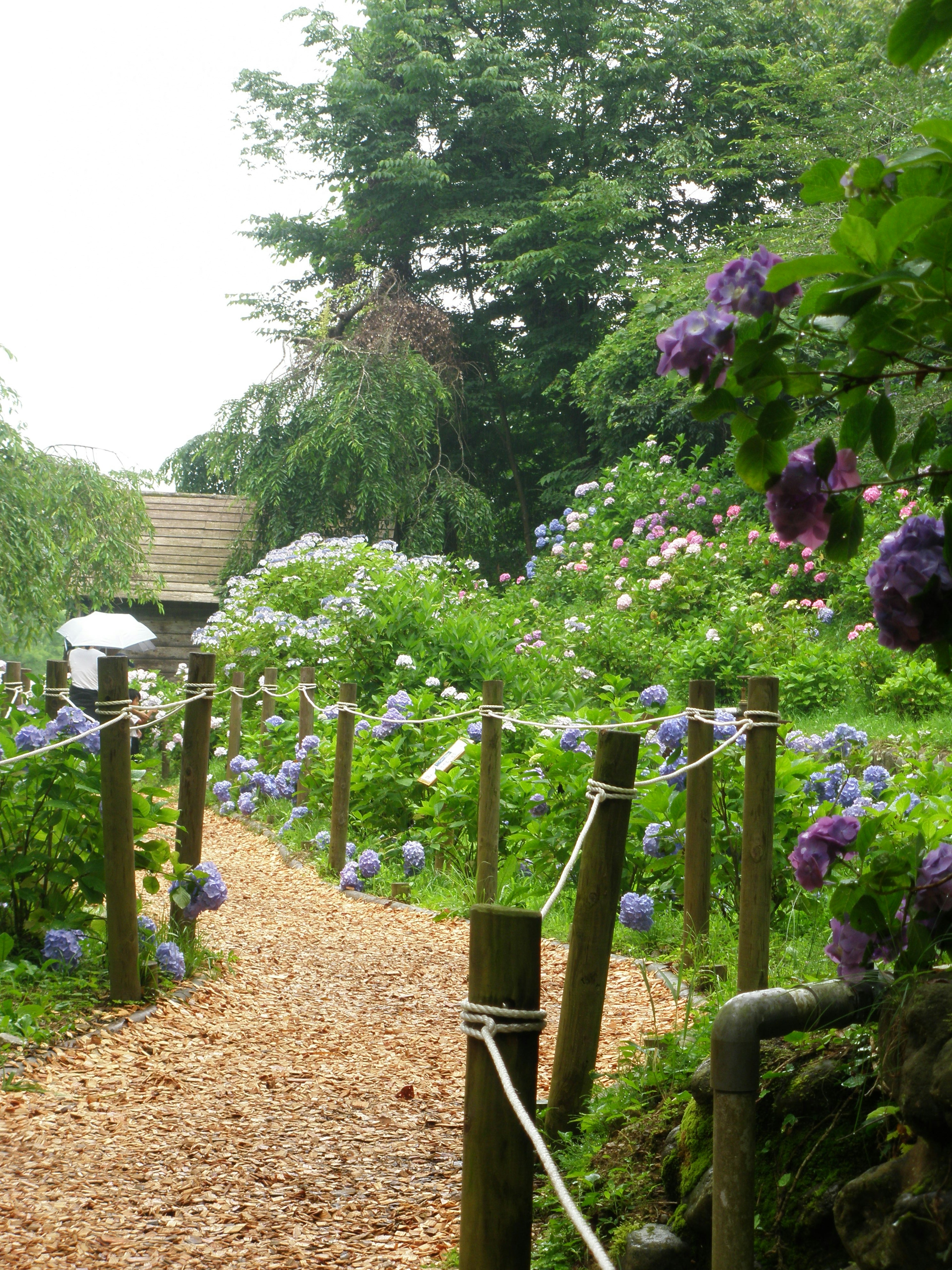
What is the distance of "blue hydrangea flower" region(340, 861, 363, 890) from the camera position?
6.68 meters

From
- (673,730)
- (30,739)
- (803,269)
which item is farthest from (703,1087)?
(30,739)

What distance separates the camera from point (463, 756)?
674 centimetres

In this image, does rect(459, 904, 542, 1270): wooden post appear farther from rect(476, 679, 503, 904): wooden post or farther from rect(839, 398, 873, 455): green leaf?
rect(476, 679, 503, 904): wooden post

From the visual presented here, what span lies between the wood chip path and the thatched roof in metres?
14.1

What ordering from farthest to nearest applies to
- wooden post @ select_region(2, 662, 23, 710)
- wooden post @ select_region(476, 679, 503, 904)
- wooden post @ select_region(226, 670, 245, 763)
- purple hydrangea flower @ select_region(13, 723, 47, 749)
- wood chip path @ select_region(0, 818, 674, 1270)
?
wooden post @ select_region(226, 670, 245, 763), wooden post @ select_region(2, 662, 23, 710), wooden post @ select_region(476, 679, 503, 904), purple hydrangea flower @ select_region(13, 723, 47, 749), wood chip path @ select_region(0, 818, 674, 1270)

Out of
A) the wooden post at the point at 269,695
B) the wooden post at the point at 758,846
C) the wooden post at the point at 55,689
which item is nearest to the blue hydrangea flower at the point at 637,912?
the wooden post at the point at 758,846

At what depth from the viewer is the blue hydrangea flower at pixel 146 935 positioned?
14.2ft

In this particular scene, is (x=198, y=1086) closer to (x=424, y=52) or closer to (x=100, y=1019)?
(x=100, y=1019)

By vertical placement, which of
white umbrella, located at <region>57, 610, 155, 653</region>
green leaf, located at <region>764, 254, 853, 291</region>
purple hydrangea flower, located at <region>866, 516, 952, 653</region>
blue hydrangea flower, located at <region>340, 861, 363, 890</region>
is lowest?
blue hydrangea flower, located at <region>340, 861, 363, 890</region>

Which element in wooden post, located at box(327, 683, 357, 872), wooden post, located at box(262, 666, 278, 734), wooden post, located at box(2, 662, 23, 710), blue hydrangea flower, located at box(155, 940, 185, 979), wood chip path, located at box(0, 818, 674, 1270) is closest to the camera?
wood chip path, located at box(0, 818, 674, 1270)

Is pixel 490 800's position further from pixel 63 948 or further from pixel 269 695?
pixel 269 695

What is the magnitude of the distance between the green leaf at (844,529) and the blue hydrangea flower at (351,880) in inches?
219

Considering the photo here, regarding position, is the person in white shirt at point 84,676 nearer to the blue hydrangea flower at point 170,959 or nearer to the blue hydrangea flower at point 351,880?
the blue hydrangea flower at point 351,880

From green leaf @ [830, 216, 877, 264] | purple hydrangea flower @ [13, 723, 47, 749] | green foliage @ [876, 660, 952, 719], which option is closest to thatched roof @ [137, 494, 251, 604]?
green foliage @ [876, 660, 952, 719]
